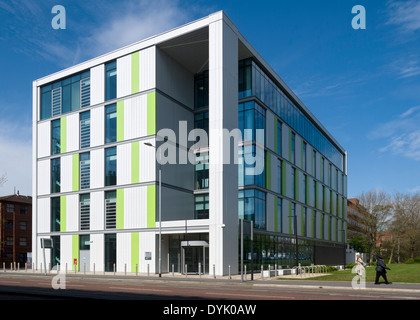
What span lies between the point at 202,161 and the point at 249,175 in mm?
5079

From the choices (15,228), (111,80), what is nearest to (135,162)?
(111,80)

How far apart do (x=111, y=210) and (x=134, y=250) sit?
5.08 metres

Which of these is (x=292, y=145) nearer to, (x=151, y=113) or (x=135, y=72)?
(x=151, y=113)

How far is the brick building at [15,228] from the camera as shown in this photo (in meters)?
72.6

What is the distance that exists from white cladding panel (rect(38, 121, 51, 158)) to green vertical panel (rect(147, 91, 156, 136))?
15.3m

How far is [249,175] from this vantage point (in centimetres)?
4375

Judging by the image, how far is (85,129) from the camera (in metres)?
46.0

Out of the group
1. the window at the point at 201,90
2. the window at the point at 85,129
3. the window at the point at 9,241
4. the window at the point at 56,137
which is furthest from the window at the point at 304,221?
the window at the point at 9,241

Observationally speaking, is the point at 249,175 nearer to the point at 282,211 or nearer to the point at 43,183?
the point at 282,211

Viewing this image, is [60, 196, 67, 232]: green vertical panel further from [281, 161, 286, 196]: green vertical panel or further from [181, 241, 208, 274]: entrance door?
[281, 161, 286, 196]: green vertical panel

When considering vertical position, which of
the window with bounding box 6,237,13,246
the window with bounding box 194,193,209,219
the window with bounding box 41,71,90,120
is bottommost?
the window with bounding box 6,237,13,246

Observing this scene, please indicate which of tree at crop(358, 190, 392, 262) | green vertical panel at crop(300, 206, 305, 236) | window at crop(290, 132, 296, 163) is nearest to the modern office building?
window at crop(290, 132, 296, 163)

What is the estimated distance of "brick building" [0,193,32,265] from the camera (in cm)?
7262

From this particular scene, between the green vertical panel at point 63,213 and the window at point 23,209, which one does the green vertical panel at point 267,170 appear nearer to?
the green vertical panel at point 63,213
